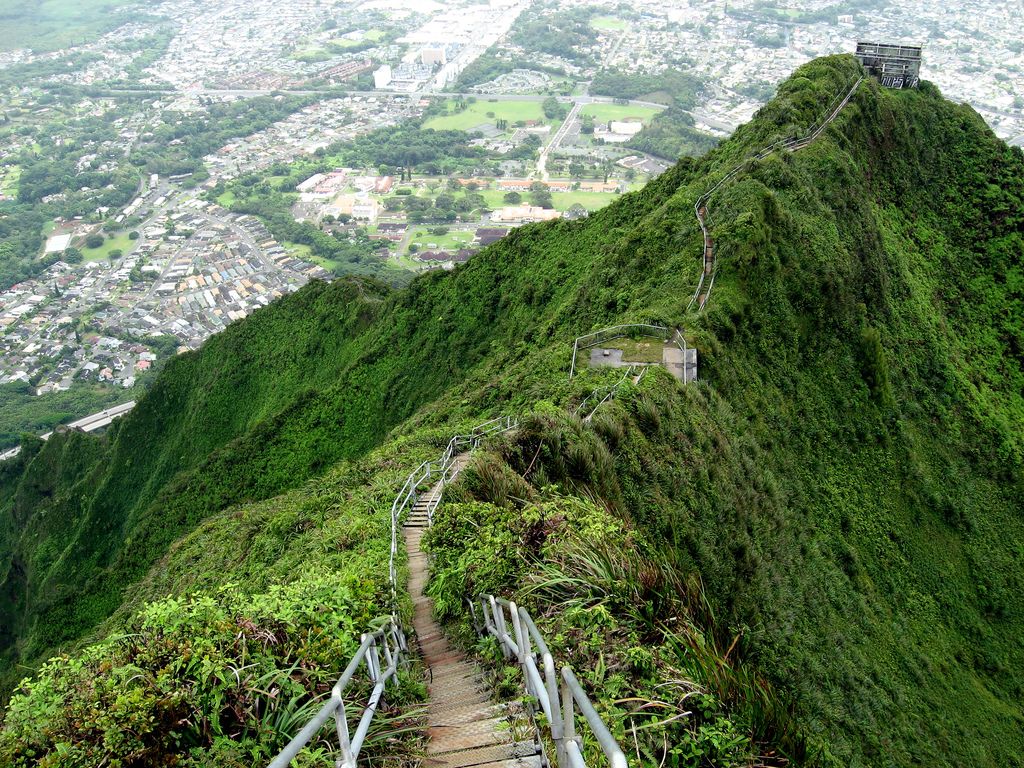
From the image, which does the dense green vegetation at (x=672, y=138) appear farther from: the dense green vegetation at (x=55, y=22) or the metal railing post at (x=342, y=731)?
the dense green vegetation at (x=55, y=22)

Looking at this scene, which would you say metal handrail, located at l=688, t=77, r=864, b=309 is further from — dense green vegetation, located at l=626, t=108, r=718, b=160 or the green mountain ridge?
dense green vegetation, located at l=626, t=108, r=718, b=160

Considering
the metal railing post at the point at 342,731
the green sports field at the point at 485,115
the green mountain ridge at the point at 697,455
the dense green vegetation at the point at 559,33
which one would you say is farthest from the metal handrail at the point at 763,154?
the dense green vegetation at the point at 559,33

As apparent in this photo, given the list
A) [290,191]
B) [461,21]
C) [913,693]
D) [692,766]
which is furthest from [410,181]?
[692,766]

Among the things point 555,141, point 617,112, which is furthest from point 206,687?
point 617,112

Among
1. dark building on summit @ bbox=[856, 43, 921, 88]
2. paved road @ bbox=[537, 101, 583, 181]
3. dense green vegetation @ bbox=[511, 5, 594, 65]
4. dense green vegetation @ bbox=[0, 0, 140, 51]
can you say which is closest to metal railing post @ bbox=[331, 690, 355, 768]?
dark building on summit @ bbox=[856, 43, 921, 88]

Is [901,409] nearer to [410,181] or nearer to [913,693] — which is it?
[913,693]

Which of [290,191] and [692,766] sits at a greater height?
[692,766]
